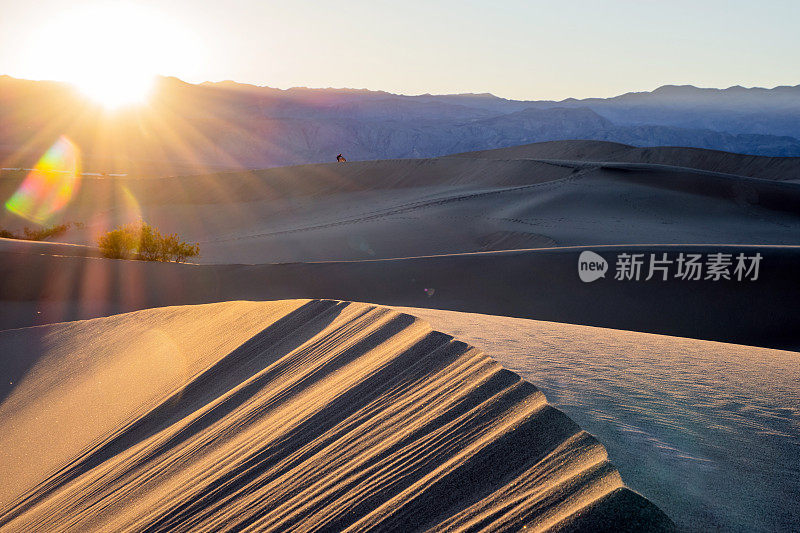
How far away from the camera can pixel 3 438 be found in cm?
611

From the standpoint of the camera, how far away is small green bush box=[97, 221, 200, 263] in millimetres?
16828

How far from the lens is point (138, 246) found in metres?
17.3

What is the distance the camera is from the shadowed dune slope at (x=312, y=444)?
2365mm

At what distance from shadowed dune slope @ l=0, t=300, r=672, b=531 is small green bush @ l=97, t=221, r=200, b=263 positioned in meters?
10.6

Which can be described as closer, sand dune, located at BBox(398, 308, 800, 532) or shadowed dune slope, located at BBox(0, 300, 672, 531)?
sand dune, located at BBox(398, 308, 800, 532)

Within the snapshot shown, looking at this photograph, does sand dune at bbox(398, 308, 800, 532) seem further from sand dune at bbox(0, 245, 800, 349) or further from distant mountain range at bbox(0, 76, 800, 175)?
distant mountain range at bbox(0, 76, 800, 175)

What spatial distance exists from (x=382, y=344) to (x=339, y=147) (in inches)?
4381

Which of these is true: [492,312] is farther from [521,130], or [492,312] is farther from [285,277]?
[521,130]

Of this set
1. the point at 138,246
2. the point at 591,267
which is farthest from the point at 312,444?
the point at 138,246

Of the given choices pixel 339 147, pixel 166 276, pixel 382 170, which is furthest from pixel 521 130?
pixel 166 276

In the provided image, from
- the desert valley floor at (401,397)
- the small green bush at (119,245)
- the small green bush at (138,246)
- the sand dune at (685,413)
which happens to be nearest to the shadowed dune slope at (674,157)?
the small green bush at (138,246)

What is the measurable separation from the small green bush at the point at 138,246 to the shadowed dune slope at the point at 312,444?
34.6 feet

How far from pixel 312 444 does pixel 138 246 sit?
15.5 metres

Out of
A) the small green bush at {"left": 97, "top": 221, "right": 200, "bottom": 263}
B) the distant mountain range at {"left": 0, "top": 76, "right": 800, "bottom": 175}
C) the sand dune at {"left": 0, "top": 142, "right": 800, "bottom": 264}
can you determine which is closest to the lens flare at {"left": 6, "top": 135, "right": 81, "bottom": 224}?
the sand dune at {"left": 0, "top": 142, "right": 800, "bottom": 264}
